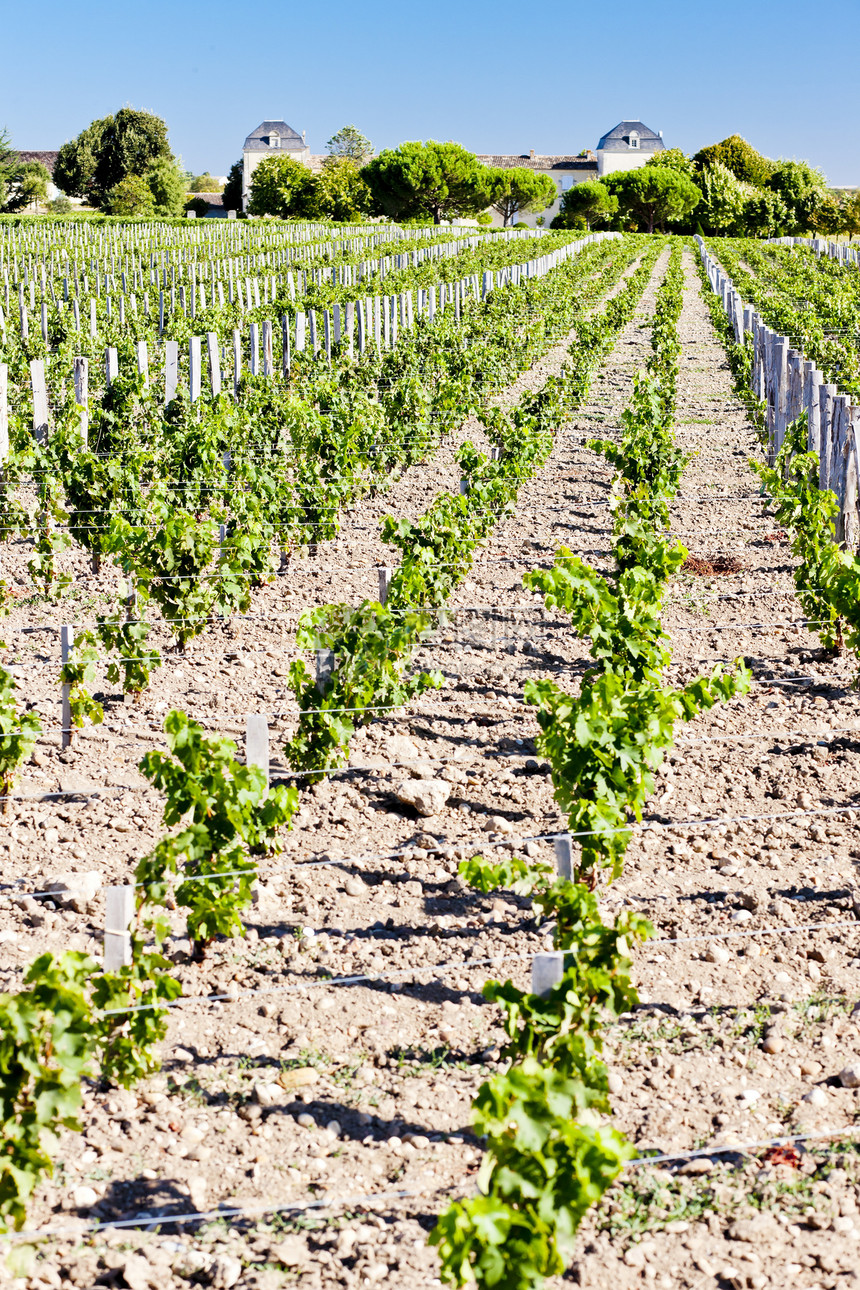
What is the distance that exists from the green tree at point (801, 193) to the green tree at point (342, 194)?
2804 cm

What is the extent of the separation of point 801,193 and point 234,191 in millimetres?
46746

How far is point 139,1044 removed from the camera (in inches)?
167

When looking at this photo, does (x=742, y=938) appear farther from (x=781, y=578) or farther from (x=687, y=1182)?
(x=781, y=578)

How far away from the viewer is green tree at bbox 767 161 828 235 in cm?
8875

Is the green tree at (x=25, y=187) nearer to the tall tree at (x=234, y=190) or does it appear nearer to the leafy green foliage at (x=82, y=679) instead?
the tall tree at (x=234, y=190)

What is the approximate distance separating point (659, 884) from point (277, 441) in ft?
28.3

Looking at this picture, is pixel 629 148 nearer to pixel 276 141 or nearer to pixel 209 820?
pixel 276 141

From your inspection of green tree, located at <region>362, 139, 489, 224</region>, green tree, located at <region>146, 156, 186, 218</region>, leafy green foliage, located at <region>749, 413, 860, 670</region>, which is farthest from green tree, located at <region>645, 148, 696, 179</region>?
leafy green foliage, located at <region>749, 413, 860, 670</region>

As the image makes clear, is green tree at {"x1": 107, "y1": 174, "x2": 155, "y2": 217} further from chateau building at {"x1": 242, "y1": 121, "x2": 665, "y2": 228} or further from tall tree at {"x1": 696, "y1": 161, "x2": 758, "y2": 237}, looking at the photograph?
tall tree at {"x1": 696, "y1": 161, "x2": 758, "y2": 237}

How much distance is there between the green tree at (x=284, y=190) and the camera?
8650 cm

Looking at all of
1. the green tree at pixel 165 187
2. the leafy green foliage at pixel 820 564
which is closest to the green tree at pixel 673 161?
the green tree at pixel 165 187

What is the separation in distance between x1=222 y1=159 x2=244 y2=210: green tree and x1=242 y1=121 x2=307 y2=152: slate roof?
5.13 m

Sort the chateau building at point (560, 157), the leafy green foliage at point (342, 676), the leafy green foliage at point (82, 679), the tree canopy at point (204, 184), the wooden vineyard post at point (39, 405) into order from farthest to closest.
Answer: the tree canopy at point (204, 184) → the chateau building at point (560, 157) → the wooden vineyard post at point (39, 405) → the leafy green foliage at point (82, 679) → the leafy green foliage at point (342, 676)

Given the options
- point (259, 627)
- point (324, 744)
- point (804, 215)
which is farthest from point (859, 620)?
point (804, 215)
